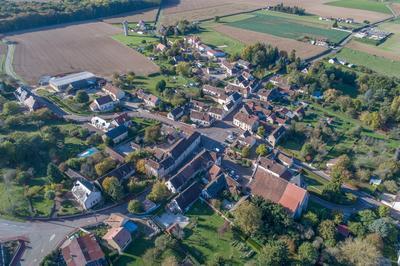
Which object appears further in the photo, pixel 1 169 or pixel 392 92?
pixel 392 92

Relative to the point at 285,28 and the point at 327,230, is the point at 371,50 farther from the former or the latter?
the point at 327,230

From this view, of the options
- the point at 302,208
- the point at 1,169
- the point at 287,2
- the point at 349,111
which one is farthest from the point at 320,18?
the point at 1,169

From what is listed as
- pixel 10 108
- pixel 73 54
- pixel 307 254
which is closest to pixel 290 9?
pixel 73 54

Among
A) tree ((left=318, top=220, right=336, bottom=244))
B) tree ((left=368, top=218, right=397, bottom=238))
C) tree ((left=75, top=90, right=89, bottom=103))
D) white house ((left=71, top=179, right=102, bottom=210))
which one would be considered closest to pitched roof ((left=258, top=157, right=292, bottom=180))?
tree ((left=318, top=220, right=336, bottom=244))

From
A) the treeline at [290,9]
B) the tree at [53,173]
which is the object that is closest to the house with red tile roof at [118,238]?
the tree at [53,173]

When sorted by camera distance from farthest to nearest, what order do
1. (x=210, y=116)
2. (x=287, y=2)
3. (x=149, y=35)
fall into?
(x=287, y=2)
(x=149, y=35)
(x=210, y=116)

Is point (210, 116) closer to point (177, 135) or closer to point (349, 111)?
point (177, 135)

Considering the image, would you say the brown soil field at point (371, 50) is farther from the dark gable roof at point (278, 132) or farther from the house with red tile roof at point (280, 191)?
the house with red tile roof at point (280, 191)
